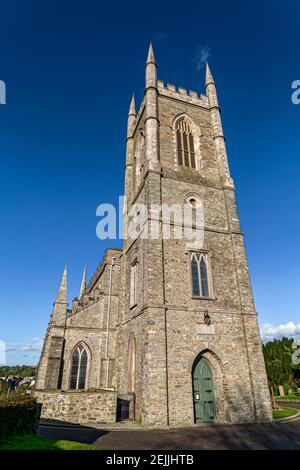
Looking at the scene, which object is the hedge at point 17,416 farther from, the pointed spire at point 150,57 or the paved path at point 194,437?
the pointed spire at point 150,57

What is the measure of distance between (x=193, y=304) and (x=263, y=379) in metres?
5.17

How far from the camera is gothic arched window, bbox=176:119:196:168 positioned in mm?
20672

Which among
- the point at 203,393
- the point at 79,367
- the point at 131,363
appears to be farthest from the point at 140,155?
the point at 203,393

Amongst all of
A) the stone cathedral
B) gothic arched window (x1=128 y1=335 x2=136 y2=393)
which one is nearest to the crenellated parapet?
the stone cathedral

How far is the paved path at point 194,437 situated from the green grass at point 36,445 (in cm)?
118

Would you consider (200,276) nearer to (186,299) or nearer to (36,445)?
(186,299)

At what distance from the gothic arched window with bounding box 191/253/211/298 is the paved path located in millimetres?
6202

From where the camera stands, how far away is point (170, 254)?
16078mm

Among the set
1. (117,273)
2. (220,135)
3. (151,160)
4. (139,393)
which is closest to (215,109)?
(220,135)

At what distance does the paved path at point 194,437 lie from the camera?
9102mm

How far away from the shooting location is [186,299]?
15.3 m

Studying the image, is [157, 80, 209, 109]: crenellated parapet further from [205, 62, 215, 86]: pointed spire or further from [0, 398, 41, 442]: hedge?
[0, 398, 41, 442]: hedge
